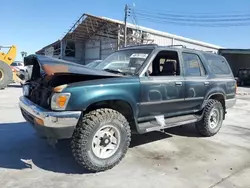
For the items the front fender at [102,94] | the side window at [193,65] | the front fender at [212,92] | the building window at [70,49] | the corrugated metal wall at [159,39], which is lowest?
the front fender at [212,92]

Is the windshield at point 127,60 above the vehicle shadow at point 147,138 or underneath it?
above

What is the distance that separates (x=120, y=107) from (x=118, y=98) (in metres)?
0.33

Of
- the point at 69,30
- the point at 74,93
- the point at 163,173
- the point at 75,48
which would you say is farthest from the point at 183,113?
the point at 75,48

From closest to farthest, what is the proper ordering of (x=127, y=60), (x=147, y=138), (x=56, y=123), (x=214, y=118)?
1. (x=56, y=123)
2. (x=127, y=60)
3. (x=147, y=138)
4. (x=214, y=118)

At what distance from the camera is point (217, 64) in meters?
6.38

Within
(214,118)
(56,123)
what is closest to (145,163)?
(56,123)

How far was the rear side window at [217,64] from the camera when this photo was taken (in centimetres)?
617

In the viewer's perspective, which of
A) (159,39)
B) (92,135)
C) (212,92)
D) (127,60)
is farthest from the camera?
(159,39)

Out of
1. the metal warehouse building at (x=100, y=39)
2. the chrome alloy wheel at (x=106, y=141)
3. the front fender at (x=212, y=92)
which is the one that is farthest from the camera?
the metal warehouse building at (x=100, y=39)

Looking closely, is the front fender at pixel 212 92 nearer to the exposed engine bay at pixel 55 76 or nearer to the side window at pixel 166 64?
the side window at pixel 166 64

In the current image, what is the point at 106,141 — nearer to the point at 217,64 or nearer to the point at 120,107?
the point at 120,107

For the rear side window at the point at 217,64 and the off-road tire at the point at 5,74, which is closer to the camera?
the rear side window at the point at 217,64

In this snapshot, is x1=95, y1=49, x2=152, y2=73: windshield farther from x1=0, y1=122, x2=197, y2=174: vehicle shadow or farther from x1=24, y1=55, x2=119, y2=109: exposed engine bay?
x1=0, y1=122, x2=197, y2=174: vehicle shadow

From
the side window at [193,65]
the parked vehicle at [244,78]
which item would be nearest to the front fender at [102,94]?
the side window at [193,65]
